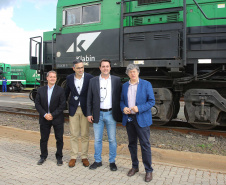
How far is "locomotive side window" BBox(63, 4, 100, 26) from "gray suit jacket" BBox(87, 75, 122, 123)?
369cm

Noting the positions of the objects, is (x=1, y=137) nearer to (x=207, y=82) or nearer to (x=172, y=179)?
(x=172, y=179)

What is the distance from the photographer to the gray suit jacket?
11.8ft

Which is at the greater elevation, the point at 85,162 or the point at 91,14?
the point at 91,14

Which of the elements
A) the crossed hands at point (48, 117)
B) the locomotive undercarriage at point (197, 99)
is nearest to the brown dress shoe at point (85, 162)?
the crossed hands at point (48, 117)

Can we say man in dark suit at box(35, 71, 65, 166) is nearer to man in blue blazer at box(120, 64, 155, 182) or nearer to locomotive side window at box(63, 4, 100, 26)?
man in blue blazer at box(120, 64, 155, 182)

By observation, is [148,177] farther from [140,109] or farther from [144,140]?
[140,109]

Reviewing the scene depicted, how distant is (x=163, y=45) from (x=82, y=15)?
2.75 metres

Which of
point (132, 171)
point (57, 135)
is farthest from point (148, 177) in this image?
point (57, 135)

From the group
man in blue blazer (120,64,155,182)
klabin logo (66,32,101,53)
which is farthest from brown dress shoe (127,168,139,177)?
klabin logo (66,32,101,53)

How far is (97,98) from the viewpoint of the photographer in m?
3.60

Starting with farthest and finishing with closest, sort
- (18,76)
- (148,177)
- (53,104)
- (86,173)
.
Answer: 1. (18,76)
2. (53,104)
3. (86,173)
4. (148,177)

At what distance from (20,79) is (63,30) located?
21.3 meters

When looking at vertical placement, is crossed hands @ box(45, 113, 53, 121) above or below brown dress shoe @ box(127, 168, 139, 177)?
above

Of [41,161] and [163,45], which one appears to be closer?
[41,161]
